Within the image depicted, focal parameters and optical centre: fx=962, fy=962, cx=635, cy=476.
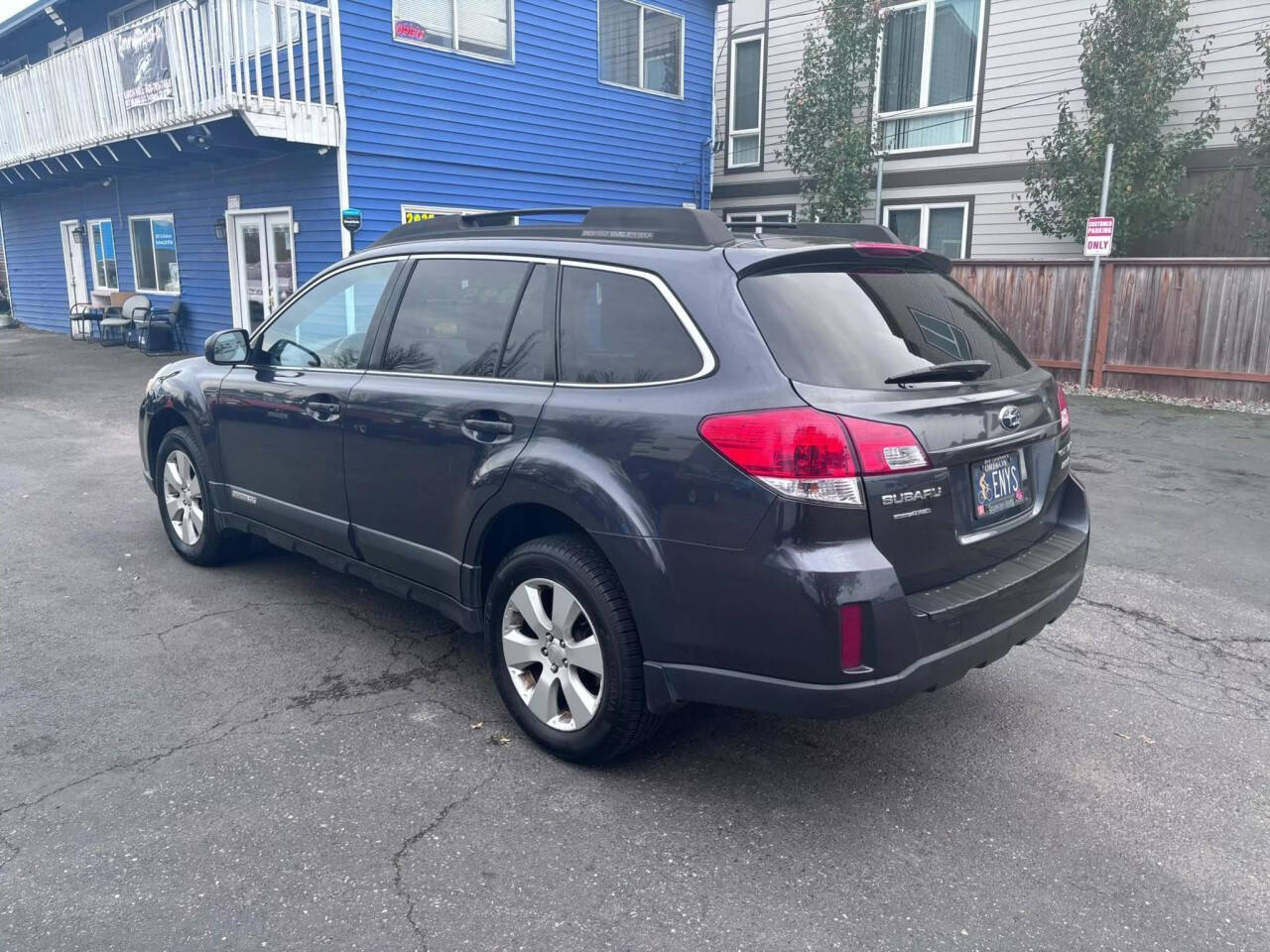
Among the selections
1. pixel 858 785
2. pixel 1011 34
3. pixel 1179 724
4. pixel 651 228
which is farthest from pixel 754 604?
pixel 1011 34

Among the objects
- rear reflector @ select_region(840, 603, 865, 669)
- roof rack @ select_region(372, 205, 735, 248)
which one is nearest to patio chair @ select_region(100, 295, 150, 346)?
roof rack @ select_region(372, 205, 735, 248)

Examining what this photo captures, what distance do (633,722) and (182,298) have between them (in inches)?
588

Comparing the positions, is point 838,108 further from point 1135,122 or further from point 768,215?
point 1135,122

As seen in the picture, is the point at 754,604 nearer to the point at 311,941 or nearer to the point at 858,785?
the point at 858,785

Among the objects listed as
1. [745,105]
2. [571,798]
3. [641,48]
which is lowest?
[571,798]

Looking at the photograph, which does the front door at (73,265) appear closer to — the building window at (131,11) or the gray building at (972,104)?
the building window at (131,11)

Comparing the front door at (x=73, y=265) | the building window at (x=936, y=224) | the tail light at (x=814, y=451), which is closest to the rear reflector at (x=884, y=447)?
the tail light at (x=814, y=451)

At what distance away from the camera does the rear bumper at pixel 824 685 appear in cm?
268

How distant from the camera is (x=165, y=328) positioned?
15.4 meters

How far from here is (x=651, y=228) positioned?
10.9 feet

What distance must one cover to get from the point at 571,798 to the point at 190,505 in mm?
3255

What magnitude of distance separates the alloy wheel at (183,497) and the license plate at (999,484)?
3.99m

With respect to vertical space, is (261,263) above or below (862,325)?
above

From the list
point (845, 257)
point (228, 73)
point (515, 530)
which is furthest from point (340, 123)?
point (845, 257)
